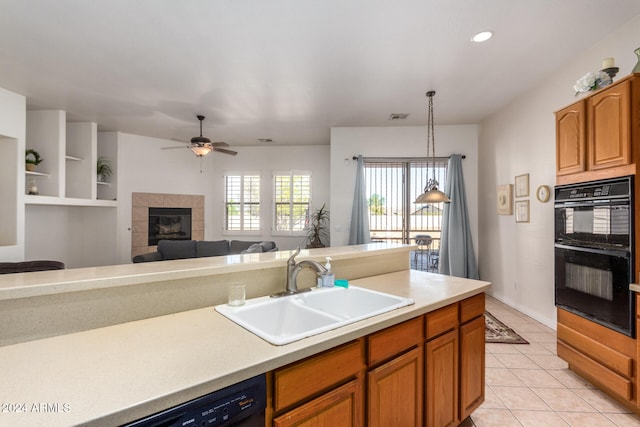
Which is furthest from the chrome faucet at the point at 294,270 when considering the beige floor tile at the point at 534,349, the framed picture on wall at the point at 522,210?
the framed picture on wall at the point at 522,210

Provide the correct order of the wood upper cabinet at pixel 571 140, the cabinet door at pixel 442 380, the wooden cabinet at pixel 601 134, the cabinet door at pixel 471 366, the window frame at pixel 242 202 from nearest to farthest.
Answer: the cabinet door at pixel 442 380, the cabinet door at pixel 471 366, the wooden cabinet at pixel 601 134, the wood upper cabinet at pixel 571 140, the window frame at pixel 242 202

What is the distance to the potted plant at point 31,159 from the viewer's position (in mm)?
4237

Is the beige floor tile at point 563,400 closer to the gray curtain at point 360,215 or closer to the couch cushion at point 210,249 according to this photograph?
the gray curtain at point 360,215

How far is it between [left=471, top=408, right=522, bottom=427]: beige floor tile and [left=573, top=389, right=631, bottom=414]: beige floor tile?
0.65 metres

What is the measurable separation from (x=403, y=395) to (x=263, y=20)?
2759 millimetres

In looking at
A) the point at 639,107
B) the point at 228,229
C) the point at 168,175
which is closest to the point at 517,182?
the point at 639,107

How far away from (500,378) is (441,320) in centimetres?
144

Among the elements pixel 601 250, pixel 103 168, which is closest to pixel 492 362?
pixel 601 250

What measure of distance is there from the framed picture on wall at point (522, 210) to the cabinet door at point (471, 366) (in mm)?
2503

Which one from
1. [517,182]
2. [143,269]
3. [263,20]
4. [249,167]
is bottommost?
[143,269]

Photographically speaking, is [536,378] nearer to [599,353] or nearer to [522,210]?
[599,353]

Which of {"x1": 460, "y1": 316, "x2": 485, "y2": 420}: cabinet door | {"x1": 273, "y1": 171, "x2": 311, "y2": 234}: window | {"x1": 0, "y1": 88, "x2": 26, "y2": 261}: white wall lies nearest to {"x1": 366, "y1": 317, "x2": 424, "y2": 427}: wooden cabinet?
{"x1": 460, "y1": 316, "x2": 485, "y2": 420}: cabinet door

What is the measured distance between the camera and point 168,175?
249 inches

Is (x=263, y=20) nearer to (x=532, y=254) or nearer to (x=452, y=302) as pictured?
(x=452, y=302)
